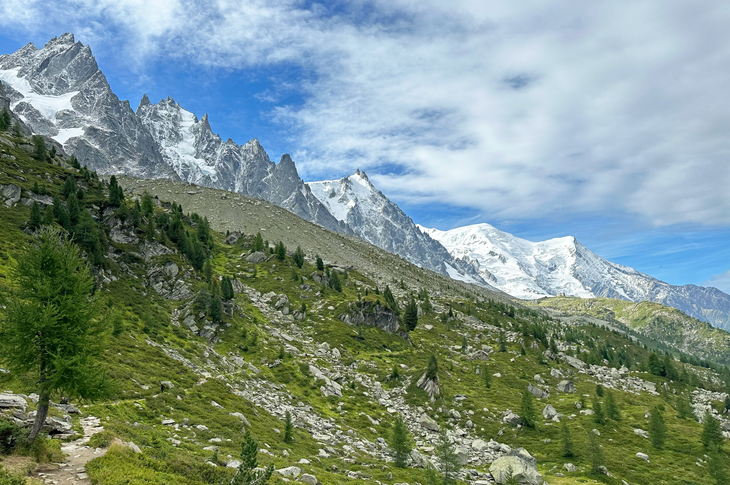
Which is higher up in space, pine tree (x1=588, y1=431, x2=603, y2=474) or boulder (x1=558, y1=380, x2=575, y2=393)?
boulder (x1=558, y1=380, x2=575, y2=393)

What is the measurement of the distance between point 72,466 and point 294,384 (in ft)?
133

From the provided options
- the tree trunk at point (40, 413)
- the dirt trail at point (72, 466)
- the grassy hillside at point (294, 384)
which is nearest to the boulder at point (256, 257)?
the grassy hillside at point (294, 384)

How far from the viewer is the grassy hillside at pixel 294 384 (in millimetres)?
27703

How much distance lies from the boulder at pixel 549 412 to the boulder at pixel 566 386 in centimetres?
1891

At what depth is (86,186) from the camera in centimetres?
7838

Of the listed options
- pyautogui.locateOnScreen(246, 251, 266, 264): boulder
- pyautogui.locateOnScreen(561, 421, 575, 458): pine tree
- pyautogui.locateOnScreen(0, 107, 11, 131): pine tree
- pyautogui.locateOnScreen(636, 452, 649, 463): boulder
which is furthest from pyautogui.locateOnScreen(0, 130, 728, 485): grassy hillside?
pyautogui.locateOnScreen(0, 107, 11, 131): pine tree

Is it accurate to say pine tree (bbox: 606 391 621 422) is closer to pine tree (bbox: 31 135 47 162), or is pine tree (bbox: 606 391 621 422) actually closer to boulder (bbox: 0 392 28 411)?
boulder (bbox: 0 392 28 411)

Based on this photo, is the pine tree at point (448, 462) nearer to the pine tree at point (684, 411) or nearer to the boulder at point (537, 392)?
the boulder at point (537, 392)

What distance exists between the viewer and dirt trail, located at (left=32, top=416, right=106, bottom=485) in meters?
15.1

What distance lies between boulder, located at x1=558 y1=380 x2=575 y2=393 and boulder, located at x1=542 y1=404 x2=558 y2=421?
62.0ft

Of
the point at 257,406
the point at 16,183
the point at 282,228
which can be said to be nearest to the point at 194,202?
the point at 282,228

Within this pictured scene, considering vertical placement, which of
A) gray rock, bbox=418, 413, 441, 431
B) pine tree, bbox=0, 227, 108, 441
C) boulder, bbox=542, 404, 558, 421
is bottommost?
gray rock, bbox=418, 413, 441, 431

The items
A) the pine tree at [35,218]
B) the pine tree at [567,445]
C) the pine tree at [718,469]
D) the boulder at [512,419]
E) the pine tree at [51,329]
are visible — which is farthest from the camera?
the boulder at [512,419]

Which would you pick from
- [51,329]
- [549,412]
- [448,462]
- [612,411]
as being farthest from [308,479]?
[612,411]
